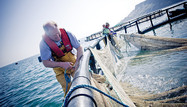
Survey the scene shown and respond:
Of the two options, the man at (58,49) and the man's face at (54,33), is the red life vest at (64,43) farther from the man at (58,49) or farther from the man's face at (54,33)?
the man's face at (54,33)

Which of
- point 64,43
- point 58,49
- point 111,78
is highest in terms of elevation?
point 64,43

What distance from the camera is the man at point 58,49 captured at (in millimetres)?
1896

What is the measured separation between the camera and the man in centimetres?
190

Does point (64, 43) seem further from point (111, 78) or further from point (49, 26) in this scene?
point (111, 78)

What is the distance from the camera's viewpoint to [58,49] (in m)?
2.13

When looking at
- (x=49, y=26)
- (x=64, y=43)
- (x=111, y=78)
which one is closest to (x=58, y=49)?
(x=64, y=43)

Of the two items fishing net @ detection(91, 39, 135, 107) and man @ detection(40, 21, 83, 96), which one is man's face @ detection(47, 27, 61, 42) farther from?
fishing net @ detection(91, 39, 135, 107)

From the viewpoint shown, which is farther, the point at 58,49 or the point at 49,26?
the point at 58,49

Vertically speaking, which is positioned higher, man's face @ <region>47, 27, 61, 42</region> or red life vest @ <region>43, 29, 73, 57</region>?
man's face @ <region>47, 27, 61, 42</region>

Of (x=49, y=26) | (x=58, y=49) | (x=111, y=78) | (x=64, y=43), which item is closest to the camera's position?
(x=111, y=78)

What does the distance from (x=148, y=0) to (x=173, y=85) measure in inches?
9359

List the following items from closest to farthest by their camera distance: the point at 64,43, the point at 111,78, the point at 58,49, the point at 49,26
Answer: the point at 111,78 < the point at 49,26 < the point at 58,49 < the point at 64,43

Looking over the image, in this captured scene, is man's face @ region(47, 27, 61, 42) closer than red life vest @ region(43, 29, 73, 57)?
Yes

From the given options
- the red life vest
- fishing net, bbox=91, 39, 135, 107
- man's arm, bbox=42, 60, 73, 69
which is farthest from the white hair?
fishing net, bbox=91, 39, 135, 107
